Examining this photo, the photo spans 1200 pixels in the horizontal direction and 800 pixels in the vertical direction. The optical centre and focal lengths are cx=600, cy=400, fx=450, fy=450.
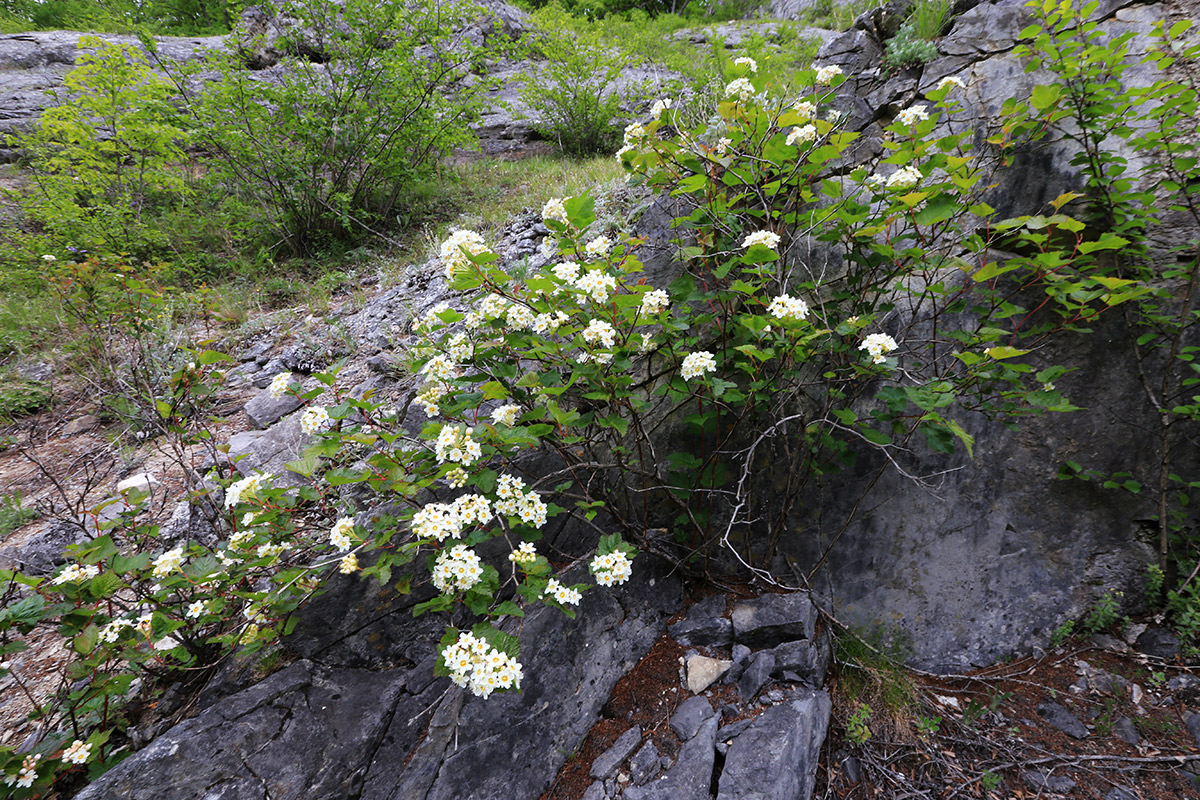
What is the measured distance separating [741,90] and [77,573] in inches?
121

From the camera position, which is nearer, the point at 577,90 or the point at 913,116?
the point at 913,116

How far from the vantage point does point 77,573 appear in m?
1.52

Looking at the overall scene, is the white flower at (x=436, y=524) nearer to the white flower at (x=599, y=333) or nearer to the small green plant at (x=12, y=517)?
the white flower at (x=599, y=333)

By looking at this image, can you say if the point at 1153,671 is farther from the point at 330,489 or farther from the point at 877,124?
the point at 330,489

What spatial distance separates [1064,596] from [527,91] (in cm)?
990

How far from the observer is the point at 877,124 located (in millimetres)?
2752

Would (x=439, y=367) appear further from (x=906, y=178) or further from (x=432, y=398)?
(x=906, y=178)

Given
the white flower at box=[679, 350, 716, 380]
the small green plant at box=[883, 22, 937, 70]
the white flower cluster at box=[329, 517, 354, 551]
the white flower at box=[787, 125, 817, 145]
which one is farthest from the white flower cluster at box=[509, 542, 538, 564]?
the small green plant at box=[883, 22, 937, 70]

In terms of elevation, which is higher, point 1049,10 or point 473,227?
point 1049,10

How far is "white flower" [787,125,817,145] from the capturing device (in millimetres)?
1753

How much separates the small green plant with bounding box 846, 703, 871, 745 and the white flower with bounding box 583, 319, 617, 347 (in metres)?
1.93

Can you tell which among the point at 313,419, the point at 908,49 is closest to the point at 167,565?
the point at 313,419

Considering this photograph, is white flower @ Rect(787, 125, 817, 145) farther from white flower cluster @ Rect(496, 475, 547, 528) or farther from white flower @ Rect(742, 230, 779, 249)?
white flower cluster @ Rect(496, 475, 547, 528)

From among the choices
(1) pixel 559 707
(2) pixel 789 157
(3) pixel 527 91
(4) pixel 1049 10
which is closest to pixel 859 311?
(2) pixel 789 157
